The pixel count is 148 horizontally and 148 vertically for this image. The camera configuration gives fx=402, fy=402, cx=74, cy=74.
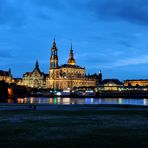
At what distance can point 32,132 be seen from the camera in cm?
2700

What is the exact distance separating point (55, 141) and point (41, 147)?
7.37 ft

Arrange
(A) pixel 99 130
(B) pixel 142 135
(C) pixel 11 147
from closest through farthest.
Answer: (C) pixel 11 147, (B) pixel 142 135, (A) pixel 99 130

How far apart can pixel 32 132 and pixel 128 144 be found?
769 centimetres

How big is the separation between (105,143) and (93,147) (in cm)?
159

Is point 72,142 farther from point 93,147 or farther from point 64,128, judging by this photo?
point 64,128

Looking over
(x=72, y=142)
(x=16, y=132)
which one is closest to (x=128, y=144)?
(x=72, y=142)

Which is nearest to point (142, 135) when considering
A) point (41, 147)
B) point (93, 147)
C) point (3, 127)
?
point (93, 147)

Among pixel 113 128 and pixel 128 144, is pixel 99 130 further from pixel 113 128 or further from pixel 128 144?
pixel 128 144

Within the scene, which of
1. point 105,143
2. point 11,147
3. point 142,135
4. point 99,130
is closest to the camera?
point 11,147

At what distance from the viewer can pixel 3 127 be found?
30094 millimetres

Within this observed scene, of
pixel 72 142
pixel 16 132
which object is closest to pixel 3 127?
pixel 16 132

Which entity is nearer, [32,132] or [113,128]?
[32,132]

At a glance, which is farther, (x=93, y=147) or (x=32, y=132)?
(x=32, y=132)

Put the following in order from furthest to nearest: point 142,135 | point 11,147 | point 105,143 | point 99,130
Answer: point 99,130 < point 142,135 < point 105,143 < point 11,147
